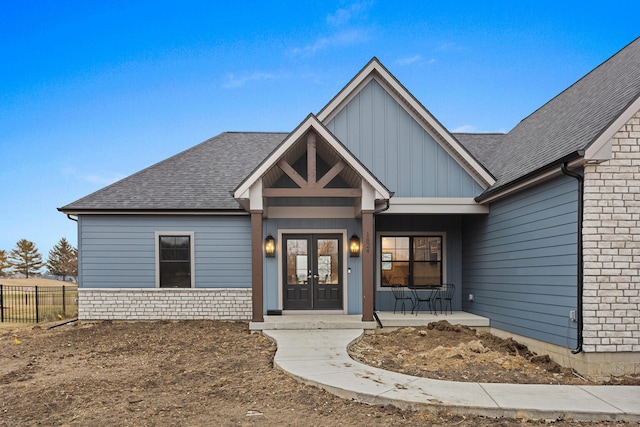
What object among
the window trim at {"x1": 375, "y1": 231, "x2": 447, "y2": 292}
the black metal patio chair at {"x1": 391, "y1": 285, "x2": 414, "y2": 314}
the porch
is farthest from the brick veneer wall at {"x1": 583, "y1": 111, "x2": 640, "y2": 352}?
the black metal patio chair at {"x1": 391, "y1": 285, "x2": 414, "y2": 314}

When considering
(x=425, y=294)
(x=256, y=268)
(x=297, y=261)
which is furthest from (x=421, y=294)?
(x=256, y=268)

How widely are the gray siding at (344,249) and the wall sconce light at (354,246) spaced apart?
120 mm

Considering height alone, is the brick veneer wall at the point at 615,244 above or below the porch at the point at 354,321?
above

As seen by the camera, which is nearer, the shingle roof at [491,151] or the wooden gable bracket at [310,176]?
the shingle roof at [491,151]

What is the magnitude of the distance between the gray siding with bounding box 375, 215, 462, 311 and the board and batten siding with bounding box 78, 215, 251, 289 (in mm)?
3824

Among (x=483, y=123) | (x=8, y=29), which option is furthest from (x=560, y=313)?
(x=483, y=123)

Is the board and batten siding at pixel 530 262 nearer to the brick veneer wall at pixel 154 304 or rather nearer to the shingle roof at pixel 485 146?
the shingle roof at pixel 485 146

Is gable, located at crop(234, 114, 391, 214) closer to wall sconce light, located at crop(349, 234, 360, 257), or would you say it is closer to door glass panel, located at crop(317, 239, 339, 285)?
wall sconce light, located at crop(349, 234, 360, 257)

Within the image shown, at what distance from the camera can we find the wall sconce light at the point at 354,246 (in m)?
11.1

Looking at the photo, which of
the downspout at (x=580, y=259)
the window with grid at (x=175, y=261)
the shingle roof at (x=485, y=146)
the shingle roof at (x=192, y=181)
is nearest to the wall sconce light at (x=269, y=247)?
the shingle roof at (x=192, y=181)

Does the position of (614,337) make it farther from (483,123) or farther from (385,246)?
(483,123)

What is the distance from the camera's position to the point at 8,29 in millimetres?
18859

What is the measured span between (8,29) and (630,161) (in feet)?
76.9

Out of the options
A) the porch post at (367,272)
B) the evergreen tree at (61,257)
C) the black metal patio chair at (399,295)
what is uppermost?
the porch post at (367,272)
